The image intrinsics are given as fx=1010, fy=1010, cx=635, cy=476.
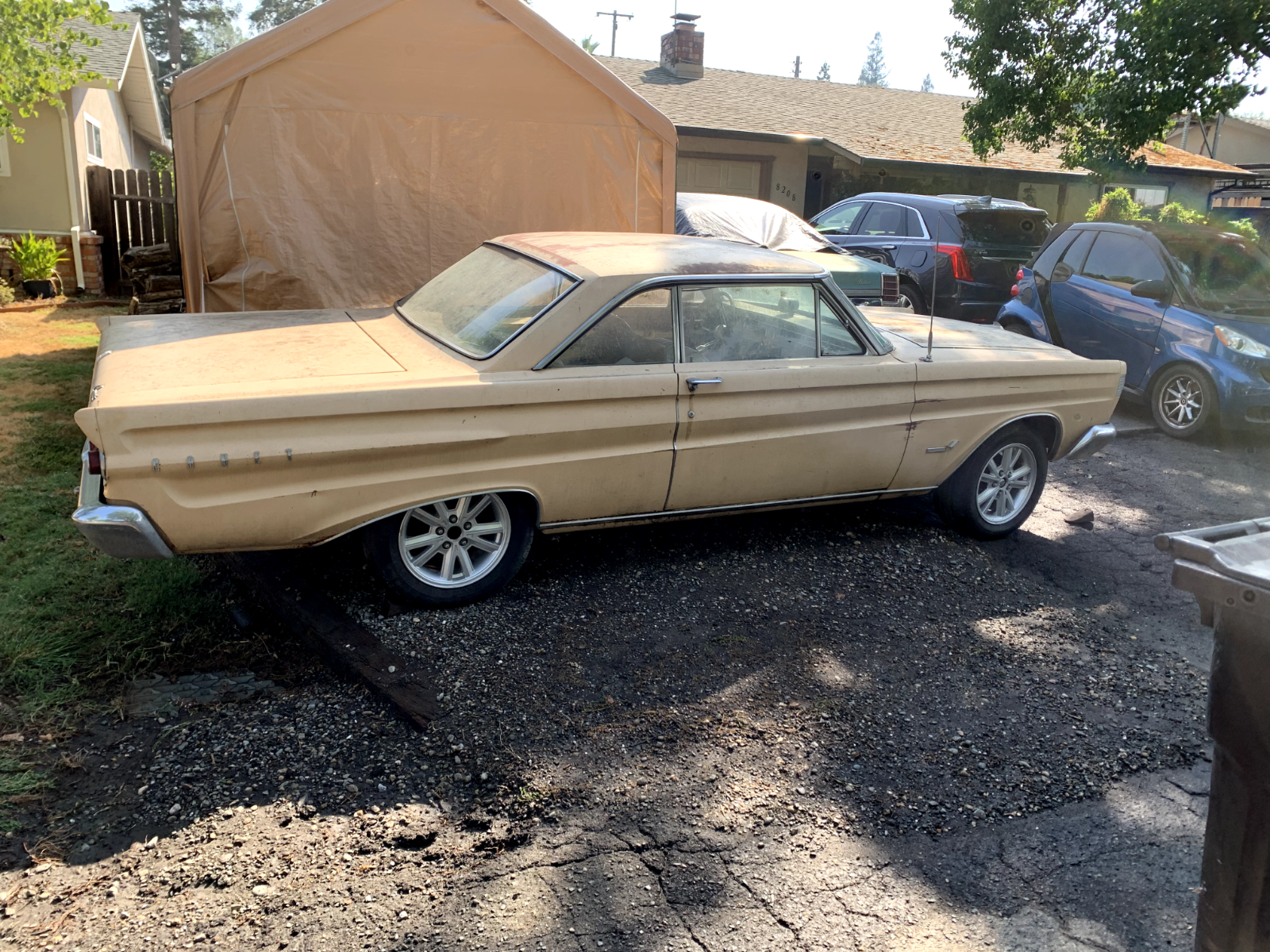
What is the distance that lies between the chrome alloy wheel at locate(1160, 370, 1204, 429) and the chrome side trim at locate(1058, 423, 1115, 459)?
306 cm

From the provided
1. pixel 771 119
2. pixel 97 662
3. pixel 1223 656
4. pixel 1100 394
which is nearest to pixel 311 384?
pixel 97 662

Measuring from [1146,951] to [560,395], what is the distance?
9.28 feet

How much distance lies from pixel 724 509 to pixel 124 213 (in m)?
12.9

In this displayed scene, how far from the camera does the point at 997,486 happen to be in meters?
5.65

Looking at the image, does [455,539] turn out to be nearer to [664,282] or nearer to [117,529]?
[117,529]

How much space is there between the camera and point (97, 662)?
3.90m

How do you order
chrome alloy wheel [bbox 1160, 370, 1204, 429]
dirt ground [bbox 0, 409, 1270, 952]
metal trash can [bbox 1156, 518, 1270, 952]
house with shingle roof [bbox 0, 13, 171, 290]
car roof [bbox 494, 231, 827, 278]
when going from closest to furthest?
metal trash can [bbox 1156, 518, 1270, 952]
dirt ground [bbox 0, 409, 1270, 952]
car roof [bbox 494, 231, 827, 278]
chrome alloy wheel [bbox 1160, 370, 1204, 429]
house with shingle roof [bbox 0, 13, 171, 290]

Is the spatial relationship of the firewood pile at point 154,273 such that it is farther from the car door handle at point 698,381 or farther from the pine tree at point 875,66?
the pine tree at point 875,66

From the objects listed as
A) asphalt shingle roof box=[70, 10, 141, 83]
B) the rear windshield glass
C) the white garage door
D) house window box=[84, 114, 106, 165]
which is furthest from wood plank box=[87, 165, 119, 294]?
the rear windshield glass

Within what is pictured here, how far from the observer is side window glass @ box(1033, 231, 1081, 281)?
380 inches

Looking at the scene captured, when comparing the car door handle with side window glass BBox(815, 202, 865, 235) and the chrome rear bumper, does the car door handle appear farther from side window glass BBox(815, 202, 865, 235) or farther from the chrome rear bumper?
side window glass BBox(815, 202, 865, 235)

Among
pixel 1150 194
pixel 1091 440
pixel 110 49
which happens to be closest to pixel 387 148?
pixel 1091 440

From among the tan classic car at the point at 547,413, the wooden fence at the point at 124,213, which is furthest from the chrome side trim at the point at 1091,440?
the wooden fence at the point at 124,213

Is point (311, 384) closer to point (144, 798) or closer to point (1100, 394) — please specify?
point (144, 798)
